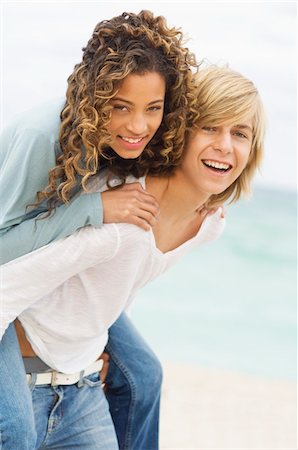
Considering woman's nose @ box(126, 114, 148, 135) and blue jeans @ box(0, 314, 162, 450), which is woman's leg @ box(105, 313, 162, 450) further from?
woman's nose @ box(126, 114, 148, 135)

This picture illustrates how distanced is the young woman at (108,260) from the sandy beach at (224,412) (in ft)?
6.04

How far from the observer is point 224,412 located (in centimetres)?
517

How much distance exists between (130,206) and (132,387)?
31.0 inches

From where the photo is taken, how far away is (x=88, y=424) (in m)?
2.66

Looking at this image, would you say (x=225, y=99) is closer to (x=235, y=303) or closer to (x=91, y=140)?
(x=91, y=140)

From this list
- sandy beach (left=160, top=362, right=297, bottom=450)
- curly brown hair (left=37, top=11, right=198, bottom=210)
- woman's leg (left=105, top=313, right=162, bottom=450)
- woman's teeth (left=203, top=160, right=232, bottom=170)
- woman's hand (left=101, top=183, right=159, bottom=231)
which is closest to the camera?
curly brown hair (left=37, top=11, right=198, bottom=210)

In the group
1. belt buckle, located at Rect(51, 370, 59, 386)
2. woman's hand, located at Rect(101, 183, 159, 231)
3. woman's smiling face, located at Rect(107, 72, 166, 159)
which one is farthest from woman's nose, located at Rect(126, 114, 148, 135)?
belt buckle, located at Rect(51, 370, 59, 386)

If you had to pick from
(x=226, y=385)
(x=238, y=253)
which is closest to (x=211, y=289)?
(x=238, y=253)

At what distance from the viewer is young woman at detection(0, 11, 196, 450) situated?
222cm

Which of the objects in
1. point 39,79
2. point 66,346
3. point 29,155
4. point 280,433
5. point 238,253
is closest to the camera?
point 29,155

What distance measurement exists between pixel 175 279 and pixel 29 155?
10.1 metres

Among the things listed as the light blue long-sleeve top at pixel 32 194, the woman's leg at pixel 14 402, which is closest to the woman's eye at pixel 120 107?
the light blue long-sleeve top at pixel 32 194

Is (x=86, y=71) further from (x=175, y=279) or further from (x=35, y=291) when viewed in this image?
(x=175, y=279)

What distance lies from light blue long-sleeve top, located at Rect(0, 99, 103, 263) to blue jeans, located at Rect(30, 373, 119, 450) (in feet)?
1.74
